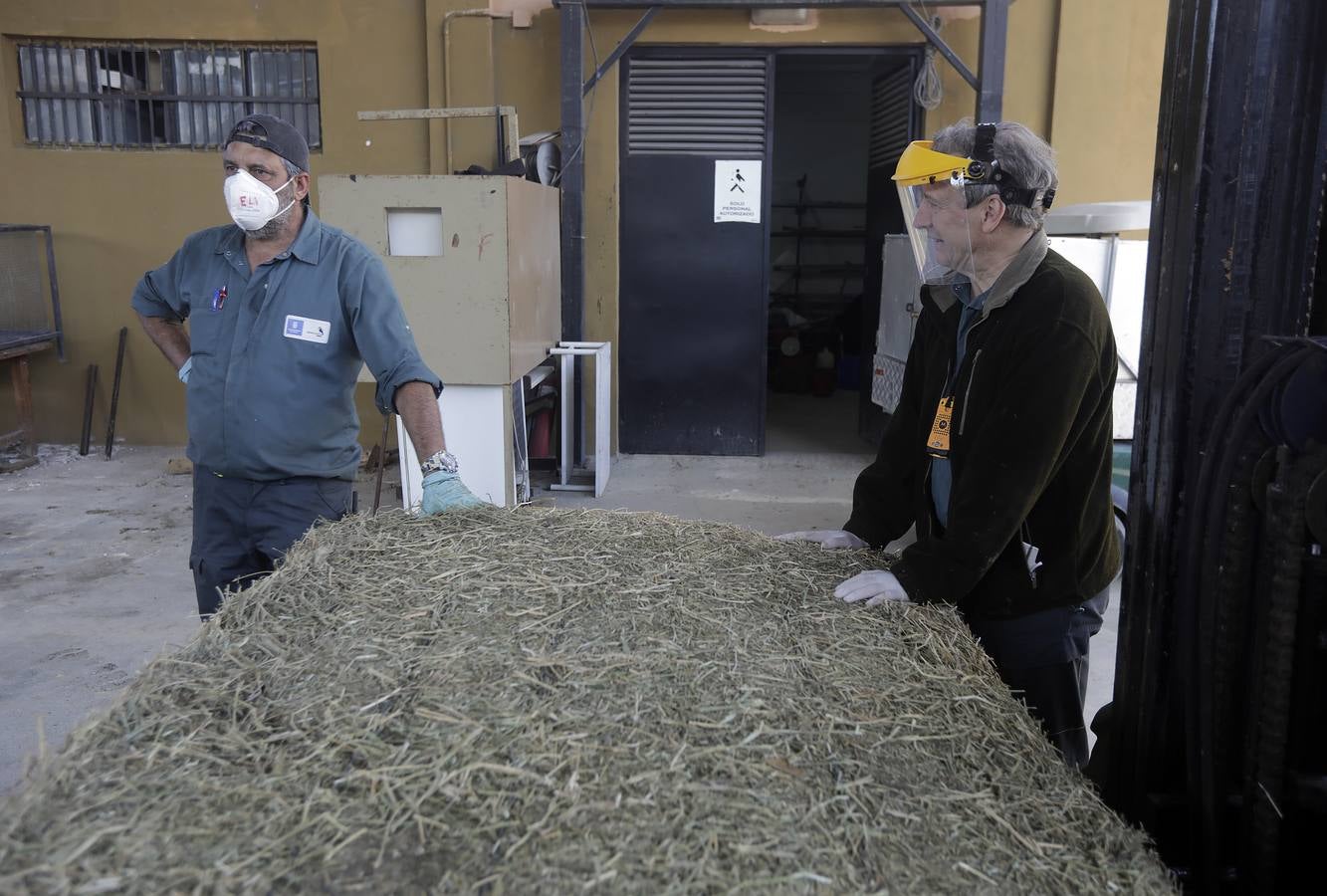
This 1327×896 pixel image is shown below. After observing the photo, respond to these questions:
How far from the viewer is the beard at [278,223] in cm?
290

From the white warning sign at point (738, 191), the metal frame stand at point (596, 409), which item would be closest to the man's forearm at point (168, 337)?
the metal frame stand at point (596, 409)

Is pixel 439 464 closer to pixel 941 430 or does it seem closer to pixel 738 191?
pixel 941 430

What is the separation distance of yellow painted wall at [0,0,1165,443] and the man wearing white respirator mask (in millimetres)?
4225

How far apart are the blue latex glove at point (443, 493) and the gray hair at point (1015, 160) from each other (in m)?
1.33

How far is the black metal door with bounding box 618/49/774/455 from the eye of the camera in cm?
699

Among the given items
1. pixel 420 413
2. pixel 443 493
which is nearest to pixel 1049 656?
pixel 443 493

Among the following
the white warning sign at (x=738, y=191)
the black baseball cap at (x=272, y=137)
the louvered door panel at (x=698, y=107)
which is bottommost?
the black baseball cap at (x=272, y=137)

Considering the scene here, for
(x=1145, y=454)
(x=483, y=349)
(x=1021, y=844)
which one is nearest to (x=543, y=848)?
(x=1021, y=844)

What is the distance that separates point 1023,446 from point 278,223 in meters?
2.12

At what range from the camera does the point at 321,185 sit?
4.78 metres

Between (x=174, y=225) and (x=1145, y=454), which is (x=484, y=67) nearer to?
(x=174, y=225)

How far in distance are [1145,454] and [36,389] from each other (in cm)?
779

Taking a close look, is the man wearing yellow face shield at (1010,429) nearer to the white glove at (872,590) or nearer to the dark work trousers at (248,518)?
the white glove at (872,590)

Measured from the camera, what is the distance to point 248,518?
2893mm
